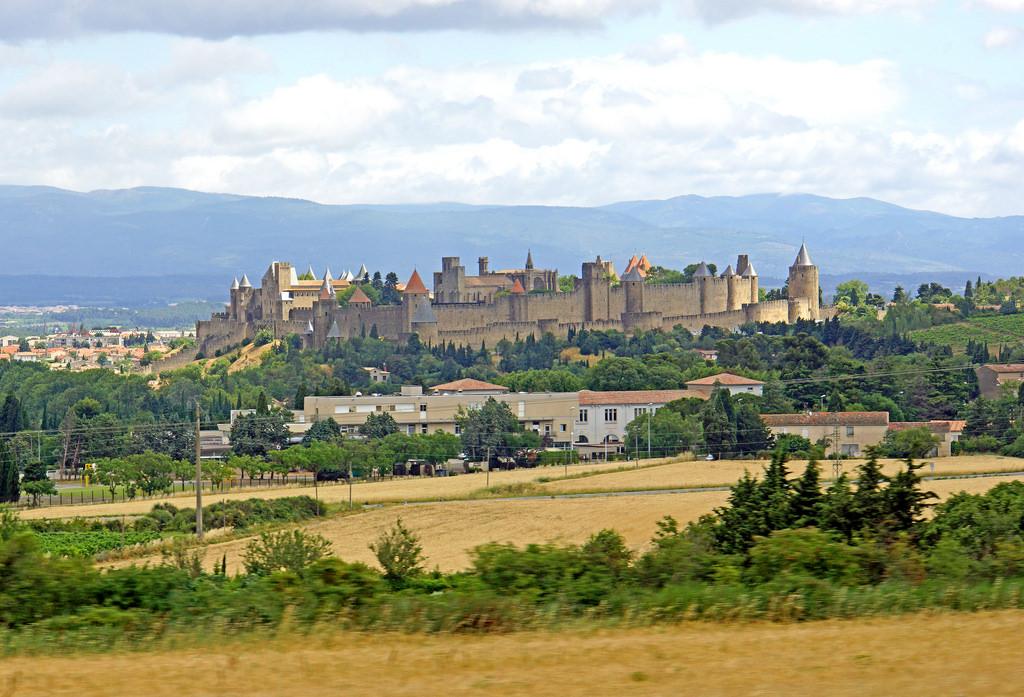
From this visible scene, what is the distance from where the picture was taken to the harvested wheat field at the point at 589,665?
8.95 m

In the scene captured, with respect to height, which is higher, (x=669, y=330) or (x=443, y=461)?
(x=669, y=330)

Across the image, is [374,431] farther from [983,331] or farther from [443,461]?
[983,331]

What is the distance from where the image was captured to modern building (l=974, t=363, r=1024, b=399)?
202 ft

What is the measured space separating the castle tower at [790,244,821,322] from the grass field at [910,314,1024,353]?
39.9ft

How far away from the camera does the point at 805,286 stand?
97.4 m

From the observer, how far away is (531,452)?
52.8 meters

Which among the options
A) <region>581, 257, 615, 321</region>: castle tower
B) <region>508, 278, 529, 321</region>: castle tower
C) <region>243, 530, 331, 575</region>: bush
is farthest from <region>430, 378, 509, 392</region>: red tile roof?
<region>243, 530, 331, 575</region>: bush

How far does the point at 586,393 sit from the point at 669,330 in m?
31.4

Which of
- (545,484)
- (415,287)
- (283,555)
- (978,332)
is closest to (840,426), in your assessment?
(545,484)

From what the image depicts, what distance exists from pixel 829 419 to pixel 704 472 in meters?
14.2

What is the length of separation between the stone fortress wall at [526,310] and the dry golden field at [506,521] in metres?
57.6

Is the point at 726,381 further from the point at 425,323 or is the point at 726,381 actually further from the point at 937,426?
the point at 425,323

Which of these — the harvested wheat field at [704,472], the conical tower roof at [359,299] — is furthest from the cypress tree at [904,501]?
the conical tower roof at [359,299]

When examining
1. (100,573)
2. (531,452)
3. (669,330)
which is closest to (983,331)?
(669,330)
